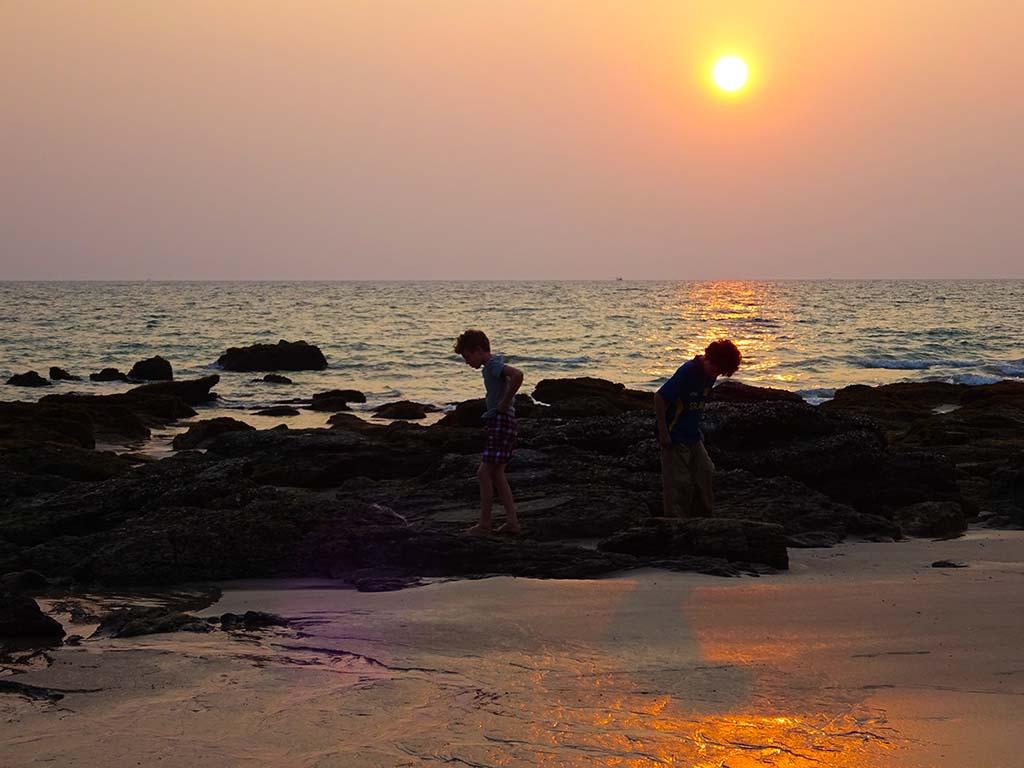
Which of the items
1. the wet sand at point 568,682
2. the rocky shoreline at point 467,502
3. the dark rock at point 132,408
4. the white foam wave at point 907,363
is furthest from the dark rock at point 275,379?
the wet sand at point 568,682

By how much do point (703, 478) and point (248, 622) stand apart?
4.09 metres

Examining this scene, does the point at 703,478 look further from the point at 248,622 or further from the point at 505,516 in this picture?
the point at 248,622

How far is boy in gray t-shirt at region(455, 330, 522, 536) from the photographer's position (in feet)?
29.9

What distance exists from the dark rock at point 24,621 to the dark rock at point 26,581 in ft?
6.21

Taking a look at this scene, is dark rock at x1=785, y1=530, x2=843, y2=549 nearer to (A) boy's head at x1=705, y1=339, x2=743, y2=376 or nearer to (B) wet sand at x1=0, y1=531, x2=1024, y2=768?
(A) boy's head at x1=705, y1=339, x2=743, y2=376

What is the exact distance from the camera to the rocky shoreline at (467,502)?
27.0 feet

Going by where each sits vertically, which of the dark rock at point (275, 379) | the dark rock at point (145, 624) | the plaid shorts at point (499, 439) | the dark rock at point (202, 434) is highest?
the plaid shorts at point (499, 439)

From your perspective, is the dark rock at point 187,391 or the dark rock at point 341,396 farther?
the dark rock at point 187,391

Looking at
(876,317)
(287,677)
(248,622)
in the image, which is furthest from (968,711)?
(876,317)

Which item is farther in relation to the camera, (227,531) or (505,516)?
(505,516)

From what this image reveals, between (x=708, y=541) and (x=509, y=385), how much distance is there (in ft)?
6.46

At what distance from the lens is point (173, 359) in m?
51.0

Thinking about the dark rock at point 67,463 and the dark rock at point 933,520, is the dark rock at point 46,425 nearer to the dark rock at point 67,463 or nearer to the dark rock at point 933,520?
the dark rock at point 67,463

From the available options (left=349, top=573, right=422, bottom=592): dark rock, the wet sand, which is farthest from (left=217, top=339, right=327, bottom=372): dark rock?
the wet sand
